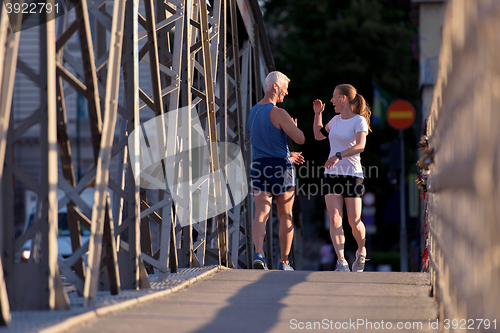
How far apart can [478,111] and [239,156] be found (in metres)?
6.50

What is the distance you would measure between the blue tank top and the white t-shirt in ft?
1.63

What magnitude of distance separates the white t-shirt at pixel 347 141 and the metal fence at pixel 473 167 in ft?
11.8

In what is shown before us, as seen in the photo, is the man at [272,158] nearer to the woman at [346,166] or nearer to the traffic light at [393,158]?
the woman at [346,166]

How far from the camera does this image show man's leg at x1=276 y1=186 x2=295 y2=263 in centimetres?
650

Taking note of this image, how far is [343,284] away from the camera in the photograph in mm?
4727

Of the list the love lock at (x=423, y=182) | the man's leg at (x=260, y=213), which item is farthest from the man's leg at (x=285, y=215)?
the love lock at (x=423, y=182)

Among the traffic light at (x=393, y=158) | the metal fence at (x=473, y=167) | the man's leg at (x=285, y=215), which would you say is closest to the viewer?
the metal fence at (x=473, y=167)

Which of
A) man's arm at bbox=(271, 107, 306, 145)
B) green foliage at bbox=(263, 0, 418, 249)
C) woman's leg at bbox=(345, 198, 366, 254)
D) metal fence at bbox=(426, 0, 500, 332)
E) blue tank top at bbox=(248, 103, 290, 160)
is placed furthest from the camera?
green foliage at bbox=(263, 0, 418, 249)

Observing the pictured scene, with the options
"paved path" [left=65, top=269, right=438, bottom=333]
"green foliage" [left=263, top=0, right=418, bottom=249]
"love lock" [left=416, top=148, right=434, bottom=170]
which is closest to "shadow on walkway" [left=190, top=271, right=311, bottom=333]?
"paved path" [left=65, top=269, right=438, bottom=333]

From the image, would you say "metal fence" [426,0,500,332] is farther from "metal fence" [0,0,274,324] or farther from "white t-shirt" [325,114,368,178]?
"white t-shirt" [325,114,368,178]

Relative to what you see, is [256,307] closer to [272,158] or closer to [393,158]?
[272,158]

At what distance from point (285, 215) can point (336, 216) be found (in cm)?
53

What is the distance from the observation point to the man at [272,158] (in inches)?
251

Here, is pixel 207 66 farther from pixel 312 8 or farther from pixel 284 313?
pixel 312 8
